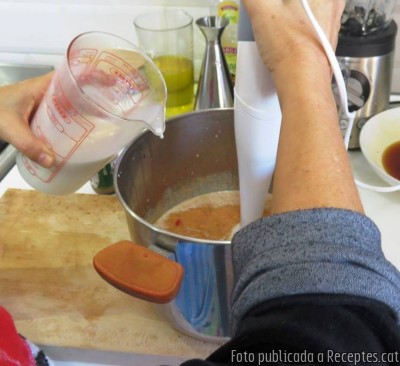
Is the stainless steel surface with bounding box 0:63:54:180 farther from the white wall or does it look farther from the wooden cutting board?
the wooden cutting board

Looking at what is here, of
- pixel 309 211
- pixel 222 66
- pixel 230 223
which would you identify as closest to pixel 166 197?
pixel 230 223

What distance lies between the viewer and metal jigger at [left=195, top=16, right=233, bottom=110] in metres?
0.77

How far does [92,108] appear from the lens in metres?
0.46

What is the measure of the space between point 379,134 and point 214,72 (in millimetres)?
271

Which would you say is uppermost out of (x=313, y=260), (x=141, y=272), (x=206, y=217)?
(x=313, y=260)

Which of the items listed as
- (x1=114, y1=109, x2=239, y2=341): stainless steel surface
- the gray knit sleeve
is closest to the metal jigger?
(x1=114, y1=109, x2=239, y2=341): stainless steel surface

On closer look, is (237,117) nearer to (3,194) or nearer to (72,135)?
(72,135)

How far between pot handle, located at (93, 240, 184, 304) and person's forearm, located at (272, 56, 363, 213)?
0.44 feet

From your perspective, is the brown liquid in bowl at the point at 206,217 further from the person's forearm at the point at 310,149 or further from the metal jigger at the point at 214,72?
the person's forearm at the point at 310,149

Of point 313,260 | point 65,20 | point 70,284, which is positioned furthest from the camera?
point 65,20

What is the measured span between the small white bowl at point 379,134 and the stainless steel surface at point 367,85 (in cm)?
1

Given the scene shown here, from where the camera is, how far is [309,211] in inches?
13.1

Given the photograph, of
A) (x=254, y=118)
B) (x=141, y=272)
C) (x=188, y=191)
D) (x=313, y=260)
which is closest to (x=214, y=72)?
(x=188, y=191)

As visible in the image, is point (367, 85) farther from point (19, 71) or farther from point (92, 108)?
point (19, 71)
